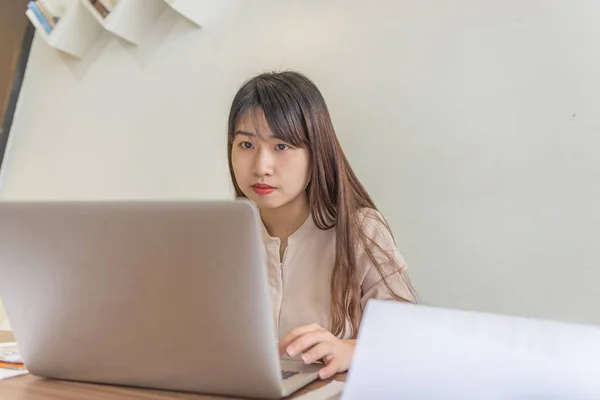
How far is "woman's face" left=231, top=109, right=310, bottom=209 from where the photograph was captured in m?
1.20

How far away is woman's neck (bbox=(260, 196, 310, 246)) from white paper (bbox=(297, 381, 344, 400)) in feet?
2.04

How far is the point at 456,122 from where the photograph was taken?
1.33m

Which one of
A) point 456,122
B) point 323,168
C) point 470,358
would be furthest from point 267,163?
point 470,358

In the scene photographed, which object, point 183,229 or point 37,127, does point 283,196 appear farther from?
point 37,127

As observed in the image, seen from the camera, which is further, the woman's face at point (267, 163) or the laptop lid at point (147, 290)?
the woman's face at point (267, 163)

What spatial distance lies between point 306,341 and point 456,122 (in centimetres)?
77

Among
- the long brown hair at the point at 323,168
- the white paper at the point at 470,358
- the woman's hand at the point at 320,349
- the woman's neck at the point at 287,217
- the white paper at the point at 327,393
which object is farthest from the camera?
the woman's neck at the point at 287,217

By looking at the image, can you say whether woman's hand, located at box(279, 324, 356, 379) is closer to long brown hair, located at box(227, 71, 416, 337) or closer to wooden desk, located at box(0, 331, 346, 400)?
wooden desk, located at box(0, 331, 346, 400)

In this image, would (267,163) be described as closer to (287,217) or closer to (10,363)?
(287,217)

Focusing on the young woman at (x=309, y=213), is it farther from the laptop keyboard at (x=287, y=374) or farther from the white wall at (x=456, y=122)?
the laptop keyboard at (x=287, y=374)

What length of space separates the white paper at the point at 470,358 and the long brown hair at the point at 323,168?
65cm

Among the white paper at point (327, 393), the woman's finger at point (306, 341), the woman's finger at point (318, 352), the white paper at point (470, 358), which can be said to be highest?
the white paper at point (470, 358)

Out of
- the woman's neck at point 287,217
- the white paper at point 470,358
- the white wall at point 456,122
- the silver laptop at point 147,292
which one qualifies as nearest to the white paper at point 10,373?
the silver laptop at point 147,292

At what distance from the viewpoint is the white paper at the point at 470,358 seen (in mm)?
481
